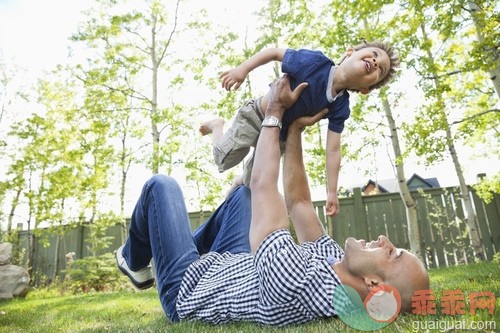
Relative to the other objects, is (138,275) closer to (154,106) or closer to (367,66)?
(367,66)

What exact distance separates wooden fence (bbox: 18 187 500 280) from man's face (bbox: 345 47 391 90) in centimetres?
640

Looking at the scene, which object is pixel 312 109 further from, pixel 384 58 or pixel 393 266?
pixel 393 266

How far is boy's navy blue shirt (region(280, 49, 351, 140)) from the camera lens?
2.74 m

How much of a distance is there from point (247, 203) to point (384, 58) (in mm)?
1650

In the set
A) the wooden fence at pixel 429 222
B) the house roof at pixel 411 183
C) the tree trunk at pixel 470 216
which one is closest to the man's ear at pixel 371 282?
the tree trunk at pixel 470 216

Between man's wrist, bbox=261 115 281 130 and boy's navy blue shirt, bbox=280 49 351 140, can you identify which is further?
boy's navy blue shirt, bbox=280 49 351 140

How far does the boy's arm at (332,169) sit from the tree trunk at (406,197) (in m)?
4.84

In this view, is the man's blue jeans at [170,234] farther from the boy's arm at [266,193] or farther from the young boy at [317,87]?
the boy's arm at [266,193]

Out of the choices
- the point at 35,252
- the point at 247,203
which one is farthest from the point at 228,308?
the point at 35,252

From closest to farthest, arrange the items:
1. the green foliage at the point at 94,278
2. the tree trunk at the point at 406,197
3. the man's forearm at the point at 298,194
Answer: the man's forearm at the point at 298,194, the tree trunk at the point at 406,197, the green foliage at the point at 94,278

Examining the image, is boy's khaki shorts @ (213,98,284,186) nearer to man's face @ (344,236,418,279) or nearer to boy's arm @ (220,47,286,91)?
boy's arm @ (220,47,286,91)

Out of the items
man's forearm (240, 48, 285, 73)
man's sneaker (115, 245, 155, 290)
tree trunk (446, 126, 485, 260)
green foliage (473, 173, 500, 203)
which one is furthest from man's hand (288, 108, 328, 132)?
green foliage (473, 173, 500, 203)

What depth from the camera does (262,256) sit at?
1.67m

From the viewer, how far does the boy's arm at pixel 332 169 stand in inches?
109
